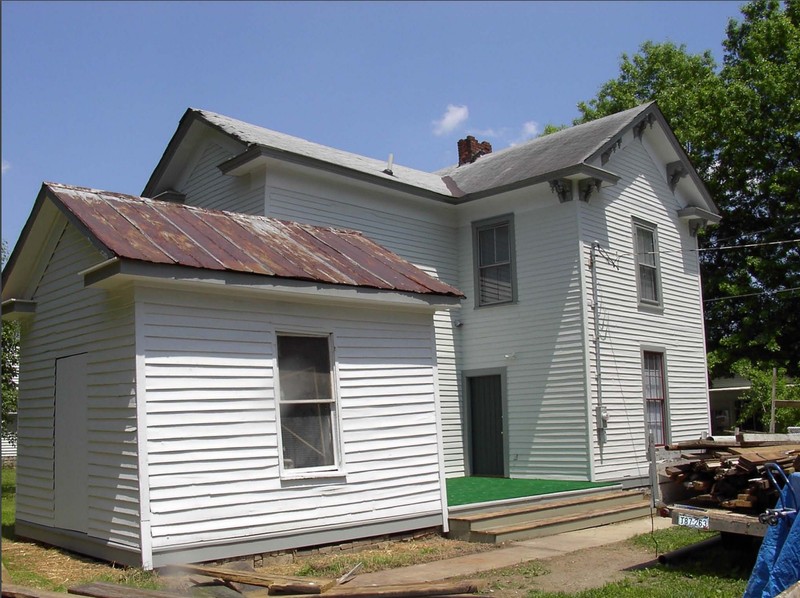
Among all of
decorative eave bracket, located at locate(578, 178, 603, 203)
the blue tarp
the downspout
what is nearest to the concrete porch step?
the downspout

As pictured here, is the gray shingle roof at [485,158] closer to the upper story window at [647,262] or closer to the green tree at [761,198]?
the upper story window at [647,262]

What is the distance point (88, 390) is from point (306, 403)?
2543 millimetres

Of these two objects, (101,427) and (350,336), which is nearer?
(101,427)

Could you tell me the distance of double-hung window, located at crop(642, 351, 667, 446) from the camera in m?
17.0

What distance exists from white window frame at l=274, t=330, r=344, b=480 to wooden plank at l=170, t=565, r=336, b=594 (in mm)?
1601

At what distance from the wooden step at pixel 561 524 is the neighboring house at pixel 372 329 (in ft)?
2.95

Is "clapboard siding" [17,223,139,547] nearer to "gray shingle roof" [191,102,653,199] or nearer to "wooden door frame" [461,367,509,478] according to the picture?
"gray shingle roof" [191,102,653,199]

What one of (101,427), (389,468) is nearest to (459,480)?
(389,468)

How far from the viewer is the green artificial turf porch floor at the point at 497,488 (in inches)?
493

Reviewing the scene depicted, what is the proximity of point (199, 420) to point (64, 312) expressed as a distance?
276 centimetres

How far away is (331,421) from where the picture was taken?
10.2 m

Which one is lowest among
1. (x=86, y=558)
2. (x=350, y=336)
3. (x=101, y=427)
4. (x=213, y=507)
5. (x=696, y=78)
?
(x=86, y=558)

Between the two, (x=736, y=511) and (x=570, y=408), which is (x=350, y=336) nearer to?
(x=736, y=511)

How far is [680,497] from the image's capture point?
9117mm
